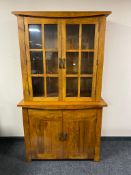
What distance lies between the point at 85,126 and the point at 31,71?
0.95 meters

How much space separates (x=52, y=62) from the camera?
186 centimetres

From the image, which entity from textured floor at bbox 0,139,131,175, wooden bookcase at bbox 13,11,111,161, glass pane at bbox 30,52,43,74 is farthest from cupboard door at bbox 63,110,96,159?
glass pane at bbox 30,52,43,74

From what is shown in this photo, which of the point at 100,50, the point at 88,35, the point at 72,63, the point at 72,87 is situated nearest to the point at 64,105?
the point at 72,87

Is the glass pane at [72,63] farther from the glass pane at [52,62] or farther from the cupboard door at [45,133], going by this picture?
the cupboard door at [45,133]

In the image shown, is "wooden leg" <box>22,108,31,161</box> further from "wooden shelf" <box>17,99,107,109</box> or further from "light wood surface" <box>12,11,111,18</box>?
"light wood surface" <box>12,11,111,18</box>

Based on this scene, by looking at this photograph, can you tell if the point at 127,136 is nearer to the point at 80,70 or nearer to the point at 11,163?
the point at 80,70

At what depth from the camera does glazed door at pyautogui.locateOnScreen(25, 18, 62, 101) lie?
1736 millimetres

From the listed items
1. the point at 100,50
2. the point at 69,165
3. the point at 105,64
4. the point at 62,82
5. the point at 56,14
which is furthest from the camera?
the point at 105,64

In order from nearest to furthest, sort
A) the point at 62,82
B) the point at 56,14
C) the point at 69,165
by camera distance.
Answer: the point at 56,14 → the point at 62,82 → the point at 69,165

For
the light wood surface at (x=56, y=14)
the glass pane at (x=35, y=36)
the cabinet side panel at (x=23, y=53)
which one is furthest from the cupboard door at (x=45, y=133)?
the light wood surface at (x=56, y=14)

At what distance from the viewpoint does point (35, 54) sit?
71.9 inches

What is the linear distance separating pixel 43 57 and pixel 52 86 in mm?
371

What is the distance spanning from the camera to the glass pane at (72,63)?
6.02 feet

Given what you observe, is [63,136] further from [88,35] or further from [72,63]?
[88,35]
